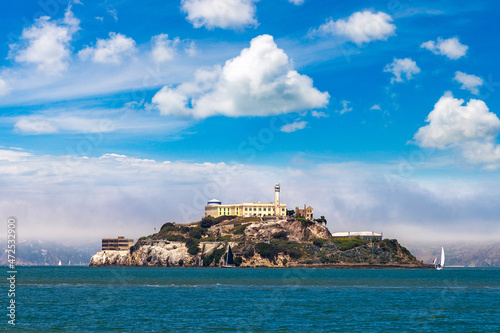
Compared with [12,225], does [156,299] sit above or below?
below

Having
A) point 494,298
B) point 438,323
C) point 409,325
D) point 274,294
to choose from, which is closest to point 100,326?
point 409,325

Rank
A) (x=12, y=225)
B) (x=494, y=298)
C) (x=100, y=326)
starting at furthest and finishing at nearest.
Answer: (x=494, y=298) < (x=100, y=326) < (x=12, y=225)

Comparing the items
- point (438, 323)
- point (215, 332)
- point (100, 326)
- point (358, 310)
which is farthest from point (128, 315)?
point (438, 323)

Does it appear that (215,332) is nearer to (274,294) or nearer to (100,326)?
(100,326)

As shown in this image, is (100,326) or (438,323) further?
(438,323)

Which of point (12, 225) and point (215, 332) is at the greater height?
point (12, 225)

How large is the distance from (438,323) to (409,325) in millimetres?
4245

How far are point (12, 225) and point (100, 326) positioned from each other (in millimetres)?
13762

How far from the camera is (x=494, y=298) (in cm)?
9325

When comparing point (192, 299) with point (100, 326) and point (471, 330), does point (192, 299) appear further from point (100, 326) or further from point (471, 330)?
point (471, 330)

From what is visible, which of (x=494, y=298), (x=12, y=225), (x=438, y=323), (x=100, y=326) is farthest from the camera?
(x=494, y=298)

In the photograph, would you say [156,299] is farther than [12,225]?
Yes

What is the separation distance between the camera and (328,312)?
6962 cm

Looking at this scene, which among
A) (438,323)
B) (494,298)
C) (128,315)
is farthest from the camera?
(494,298)
